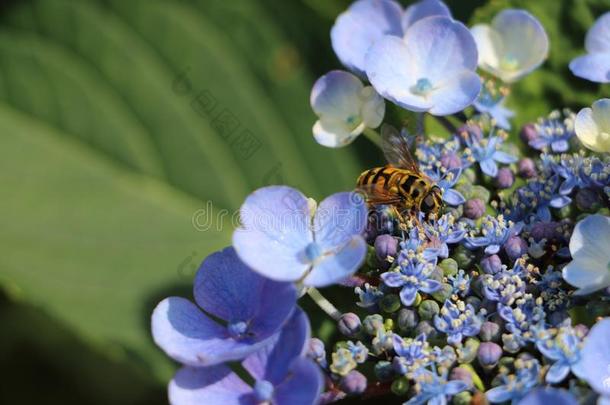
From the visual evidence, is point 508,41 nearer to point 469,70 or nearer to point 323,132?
point 469,70

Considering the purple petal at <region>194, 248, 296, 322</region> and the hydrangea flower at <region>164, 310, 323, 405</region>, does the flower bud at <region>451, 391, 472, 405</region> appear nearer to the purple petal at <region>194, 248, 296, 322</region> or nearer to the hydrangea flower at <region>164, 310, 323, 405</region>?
the hydrangea flower at <region>164, 310, 323, 405</region>

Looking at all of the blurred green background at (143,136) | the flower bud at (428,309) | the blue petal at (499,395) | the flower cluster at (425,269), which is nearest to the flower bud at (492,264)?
the flower cluster at (425,269)

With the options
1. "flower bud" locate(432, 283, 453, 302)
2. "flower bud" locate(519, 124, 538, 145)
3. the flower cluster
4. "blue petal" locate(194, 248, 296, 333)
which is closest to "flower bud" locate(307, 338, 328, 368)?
the flower cluster

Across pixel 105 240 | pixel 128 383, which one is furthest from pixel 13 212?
pixel 128 383

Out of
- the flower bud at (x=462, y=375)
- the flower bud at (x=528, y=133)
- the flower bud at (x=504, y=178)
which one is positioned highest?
the flower bud at (x=462, y=375)

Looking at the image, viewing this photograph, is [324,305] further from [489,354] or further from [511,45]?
[511,45]

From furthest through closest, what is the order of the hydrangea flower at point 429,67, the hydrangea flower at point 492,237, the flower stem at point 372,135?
1. the flower stem at point 372,135
2. the hydrangea flower at point 429,67
3. the hydrangea flower at point 492,237

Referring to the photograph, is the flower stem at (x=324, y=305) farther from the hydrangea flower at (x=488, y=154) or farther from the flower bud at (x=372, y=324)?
the hydrangea flower at (x=488, y=154)
